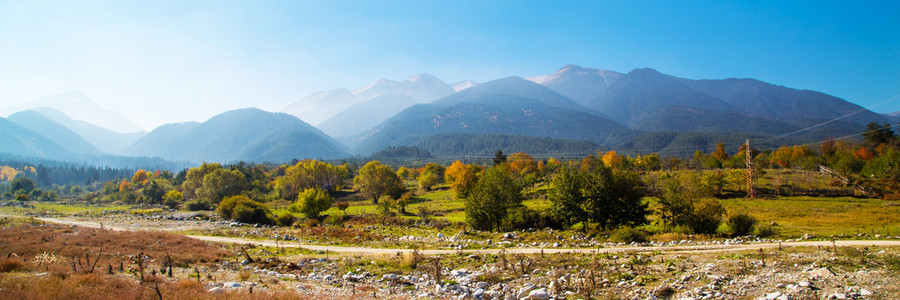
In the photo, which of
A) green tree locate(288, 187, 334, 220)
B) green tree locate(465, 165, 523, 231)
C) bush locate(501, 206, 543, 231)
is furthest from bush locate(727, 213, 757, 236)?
green tree locate(288, 187, 334, 220)

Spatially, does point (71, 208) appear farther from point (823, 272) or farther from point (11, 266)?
point (823, 272)

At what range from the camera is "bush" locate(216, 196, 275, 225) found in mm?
55344

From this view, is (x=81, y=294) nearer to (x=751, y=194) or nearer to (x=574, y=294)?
(x=574, y=294)

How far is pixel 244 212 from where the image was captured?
55.3 m

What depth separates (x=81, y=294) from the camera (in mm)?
12867

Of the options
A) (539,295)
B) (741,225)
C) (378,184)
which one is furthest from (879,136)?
(539,295)

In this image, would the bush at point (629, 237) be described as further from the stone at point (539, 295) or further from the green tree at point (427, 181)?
the green tree at point (427, 181)

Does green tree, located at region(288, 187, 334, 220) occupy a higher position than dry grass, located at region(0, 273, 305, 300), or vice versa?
dry grass, located at region(0, 273, 305, 300)

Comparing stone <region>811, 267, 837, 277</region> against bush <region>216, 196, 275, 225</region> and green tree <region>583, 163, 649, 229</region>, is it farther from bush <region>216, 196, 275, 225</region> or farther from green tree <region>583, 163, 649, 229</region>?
bush <region>216, 196, 275, 225</region>

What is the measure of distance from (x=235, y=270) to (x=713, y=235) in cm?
3647

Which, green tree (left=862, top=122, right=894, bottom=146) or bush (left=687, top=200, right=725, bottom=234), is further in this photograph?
green tree (left=862, top=122, right=894, bottom=146)

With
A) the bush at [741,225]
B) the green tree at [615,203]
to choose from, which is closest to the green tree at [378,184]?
the green tree at [615,203]

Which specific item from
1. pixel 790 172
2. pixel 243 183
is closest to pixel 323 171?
pixel 243 183

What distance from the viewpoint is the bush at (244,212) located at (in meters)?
55.3
